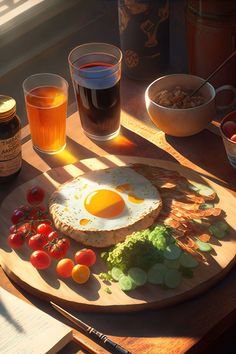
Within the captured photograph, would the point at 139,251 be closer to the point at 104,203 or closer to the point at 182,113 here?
the point at 104,203

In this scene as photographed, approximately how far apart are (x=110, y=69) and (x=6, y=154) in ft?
1.38

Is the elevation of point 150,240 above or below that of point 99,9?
above

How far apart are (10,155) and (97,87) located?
Result: 35 centimetres

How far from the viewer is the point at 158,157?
2230 mm

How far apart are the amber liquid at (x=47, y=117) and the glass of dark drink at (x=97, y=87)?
8 centimetres

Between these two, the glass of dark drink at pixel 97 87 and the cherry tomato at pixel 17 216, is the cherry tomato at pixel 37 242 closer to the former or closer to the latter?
the cherry tomato at pixel 17 216

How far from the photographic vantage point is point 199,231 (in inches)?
74.9

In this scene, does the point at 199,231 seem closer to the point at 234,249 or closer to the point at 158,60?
the point at 234,249

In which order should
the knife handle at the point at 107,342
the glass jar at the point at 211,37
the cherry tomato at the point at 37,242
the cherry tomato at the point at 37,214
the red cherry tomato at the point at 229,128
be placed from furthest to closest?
the glass jar at the point at 211,37 → the red cherry tomato at the point at 229,128 → the cherry tomato at the point at 37,214 → the cherry tomato at the point at 37,242 → the knife handle at the point at 107,342

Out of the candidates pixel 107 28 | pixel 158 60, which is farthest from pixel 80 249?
pixel 107 28

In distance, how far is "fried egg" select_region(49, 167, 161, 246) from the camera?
6.26 ft

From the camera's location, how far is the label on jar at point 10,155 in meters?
2.06

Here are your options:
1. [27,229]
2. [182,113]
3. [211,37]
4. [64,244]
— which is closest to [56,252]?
[64,244]

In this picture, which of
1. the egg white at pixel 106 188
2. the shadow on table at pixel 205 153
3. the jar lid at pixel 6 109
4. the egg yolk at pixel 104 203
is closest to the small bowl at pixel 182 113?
the shadow on table at pixel 205 153
